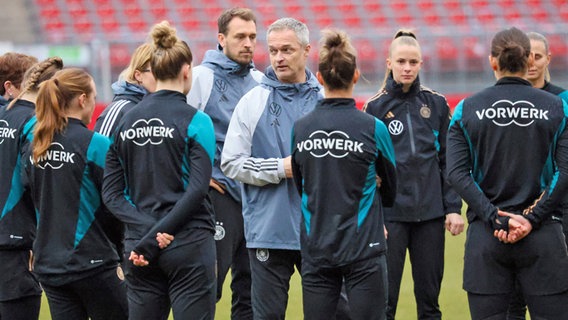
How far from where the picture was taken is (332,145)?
435cm

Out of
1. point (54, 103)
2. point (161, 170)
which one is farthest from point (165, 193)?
point (54, 103)

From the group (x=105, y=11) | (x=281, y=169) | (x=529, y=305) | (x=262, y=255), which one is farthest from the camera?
(x=105, y=11)

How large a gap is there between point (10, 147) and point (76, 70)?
2.30ft

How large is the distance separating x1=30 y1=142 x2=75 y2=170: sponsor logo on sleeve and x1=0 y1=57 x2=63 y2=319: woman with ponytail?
0.52 meters

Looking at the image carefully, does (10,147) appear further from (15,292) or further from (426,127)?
(426,127)

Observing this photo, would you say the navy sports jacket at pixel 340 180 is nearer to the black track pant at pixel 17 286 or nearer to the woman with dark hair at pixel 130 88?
the woman with dark hair at pixel 130 88

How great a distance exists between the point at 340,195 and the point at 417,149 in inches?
61.9

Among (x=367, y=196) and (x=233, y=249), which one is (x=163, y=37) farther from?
(x=233, y=249)

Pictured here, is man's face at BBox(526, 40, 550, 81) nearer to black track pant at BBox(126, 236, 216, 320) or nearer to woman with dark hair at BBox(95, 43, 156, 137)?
woman with dark hair at BBox(95, 43, 156, 137)

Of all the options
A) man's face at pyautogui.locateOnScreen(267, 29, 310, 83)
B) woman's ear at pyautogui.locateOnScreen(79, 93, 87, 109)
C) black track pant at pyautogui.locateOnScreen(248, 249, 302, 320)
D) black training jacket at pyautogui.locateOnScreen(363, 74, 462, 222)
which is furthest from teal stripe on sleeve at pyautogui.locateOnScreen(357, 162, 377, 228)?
woman's ear at pyautogui.locateOnScreen(79, 93, 87, 109)

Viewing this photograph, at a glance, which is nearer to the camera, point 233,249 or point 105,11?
point 233,249

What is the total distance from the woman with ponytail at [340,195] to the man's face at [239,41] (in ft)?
4.77

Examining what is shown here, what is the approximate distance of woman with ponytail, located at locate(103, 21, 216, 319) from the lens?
4387 mm

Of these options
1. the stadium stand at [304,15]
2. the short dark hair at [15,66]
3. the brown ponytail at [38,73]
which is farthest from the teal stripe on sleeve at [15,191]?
the stadium stand at [304,15]
